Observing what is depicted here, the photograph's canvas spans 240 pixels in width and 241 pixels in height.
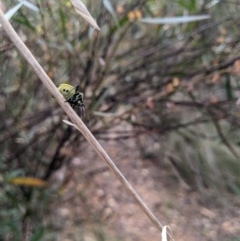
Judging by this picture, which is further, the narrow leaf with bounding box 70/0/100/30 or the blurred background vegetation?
the blurred background vegetation

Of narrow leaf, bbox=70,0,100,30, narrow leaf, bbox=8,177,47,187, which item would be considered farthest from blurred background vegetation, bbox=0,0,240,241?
narrow leaf, bbox=70,0,100,30

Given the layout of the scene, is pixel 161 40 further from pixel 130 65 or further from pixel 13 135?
pixel 13 135

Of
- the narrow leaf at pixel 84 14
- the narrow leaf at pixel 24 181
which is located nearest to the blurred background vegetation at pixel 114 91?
the narrow leaf at pixel 24 181

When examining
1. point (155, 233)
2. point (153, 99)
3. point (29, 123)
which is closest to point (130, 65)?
point (153, 99)

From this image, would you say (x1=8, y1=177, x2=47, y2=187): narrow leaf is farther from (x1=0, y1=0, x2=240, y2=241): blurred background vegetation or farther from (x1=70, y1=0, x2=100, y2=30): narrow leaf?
(x1=70, y1=0, x2=100, y2=30): narrow leaf

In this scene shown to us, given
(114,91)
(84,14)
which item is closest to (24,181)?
(114,91)

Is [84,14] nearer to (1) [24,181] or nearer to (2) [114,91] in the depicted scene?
(1) [24,181]

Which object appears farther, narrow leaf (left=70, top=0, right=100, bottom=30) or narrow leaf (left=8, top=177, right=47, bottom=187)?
narrow leaf (left=8, top=177, right=47, bottom=187)

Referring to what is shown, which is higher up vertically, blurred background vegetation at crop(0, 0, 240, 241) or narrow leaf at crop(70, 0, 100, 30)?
narrow leaf at crop(70, 0, 100, 30)

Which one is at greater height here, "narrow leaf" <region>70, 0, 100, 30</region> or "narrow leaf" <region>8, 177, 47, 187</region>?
"narrow leaf" <region>70, 0, 100, 30</region>
